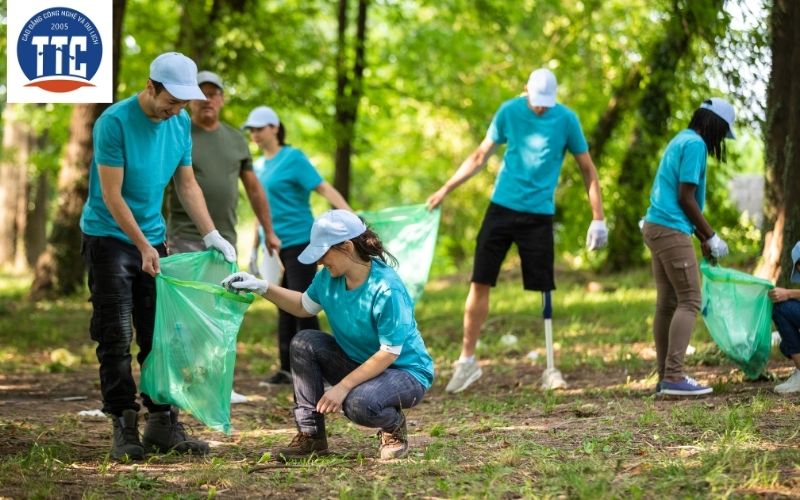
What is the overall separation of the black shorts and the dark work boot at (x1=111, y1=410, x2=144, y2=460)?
2.78 m

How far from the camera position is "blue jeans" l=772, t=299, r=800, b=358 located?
6.07 m

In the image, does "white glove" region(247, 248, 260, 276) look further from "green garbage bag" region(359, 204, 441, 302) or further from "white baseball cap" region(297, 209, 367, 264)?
"white baseball cap" region(297, 209, 367, 264)

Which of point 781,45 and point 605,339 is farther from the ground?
point 781,45

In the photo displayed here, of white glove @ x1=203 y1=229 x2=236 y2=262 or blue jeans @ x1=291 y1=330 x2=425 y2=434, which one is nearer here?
blue jeans @ x1=291 y1=330 x2=425 y2=434

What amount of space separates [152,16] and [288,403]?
1090 centimetres

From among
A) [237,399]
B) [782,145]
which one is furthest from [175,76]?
[782,145]

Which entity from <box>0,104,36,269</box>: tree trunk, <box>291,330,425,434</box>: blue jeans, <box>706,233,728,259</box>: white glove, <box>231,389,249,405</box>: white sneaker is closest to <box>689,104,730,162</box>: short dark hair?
<box>706,233,728,259</box>: white glove

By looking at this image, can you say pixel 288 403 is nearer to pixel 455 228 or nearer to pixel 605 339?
pixel 605 339

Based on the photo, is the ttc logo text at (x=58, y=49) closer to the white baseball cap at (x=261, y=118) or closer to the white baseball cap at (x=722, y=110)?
the white baseball cap at (x=261, y=118)

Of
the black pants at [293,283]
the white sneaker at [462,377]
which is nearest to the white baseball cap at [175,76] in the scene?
the black pants at [293,283]

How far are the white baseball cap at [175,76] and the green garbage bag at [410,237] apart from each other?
272 cm

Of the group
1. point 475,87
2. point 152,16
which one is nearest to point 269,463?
point 152,16

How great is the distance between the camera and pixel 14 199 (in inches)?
855

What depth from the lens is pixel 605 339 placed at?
890cm
